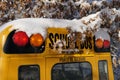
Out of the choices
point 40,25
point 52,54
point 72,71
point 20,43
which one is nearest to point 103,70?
point 72,71

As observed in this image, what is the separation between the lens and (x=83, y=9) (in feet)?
26.1

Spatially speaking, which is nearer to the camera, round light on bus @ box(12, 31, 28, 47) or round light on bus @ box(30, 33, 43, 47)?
round light on bus @ box(12, 31, 28, 47)

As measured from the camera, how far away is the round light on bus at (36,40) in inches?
134

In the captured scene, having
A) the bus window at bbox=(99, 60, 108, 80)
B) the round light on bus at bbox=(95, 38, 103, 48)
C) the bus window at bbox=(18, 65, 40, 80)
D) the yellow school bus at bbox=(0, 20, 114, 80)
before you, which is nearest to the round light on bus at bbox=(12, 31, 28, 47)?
the yellow school bus at bbox=(0, 20, 114, 80)

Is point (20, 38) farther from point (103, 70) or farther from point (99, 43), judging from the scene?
point (103, 70)

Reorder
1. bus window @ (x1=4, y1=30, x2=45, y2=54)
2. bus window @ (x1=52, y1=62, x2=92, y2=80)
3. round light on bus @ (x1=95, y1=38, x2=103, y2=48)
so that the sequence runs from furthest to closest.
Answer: round light on bus @ (x1=95, y1=38, x2=103, y2=48) → bus window @ (x1=52, y1=62, x2=92, y2=80) → bus window @ (x1=4, y1=30, x2=45, y2=54)

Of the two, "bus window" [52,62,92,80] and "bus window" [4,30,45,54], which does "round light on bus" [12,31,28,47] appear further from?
"bus window" [52,62,92,80]

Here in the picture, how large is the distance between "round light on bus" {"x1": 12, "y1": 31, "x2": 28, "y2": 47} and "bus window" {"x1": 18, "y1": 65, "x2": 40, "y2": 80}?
0.25 m

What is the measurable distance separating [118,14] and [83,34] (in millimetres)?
3110

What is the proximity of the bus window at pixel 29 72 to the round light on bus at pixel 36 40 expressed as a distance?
25 cm

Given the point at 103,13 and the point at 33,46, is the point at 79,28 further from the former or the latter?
the point at 103,13

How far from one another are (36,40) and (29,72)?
36 centimetres

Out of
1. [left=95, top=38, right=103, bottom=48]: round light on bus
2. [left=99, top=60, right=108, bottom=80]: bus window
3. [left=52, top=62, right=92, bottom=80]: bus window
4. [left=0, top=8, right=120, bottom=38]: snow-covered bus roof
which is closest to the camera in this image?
[left=0, top=8, right=120, bottom=38]: snow-covered bus roof

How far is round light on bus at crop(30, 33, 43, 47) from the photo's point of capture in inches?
134
